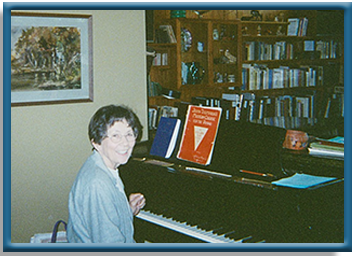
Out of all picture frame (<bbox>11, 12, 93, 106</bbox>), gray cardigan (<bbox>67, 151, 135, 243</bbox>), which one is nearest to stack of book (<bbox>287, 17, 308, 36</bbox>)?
picture frame (<bbox>11, 12, 93, 106</bbox>)

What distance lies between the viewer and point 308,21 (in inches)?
265

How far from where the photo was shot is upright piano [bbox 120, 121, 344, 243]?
206 cm

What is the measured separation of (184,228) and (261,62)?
14.3 ft

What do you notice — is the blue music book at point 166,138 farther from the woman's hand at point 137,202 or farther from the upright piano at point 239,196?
the woman's hand at point 137,202

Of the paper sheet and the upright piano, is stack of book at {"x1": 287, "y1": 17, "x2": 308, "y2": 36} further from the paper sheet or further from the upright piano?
the paper sheet

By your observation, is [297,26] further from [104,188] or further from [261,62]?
[104,188]

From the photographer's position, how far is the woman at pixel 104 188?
6.44ft

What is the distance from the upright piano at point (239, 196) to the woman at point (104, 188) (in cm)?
44

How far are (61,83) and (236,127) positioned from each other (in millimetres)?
1295

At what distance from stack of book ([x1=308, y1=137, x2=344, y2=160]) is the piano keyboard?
0.74 metres

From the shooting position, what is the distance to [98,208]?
6.43ft

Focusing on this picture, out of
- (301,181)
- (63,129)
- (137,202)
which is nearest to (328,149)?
(301,181)
